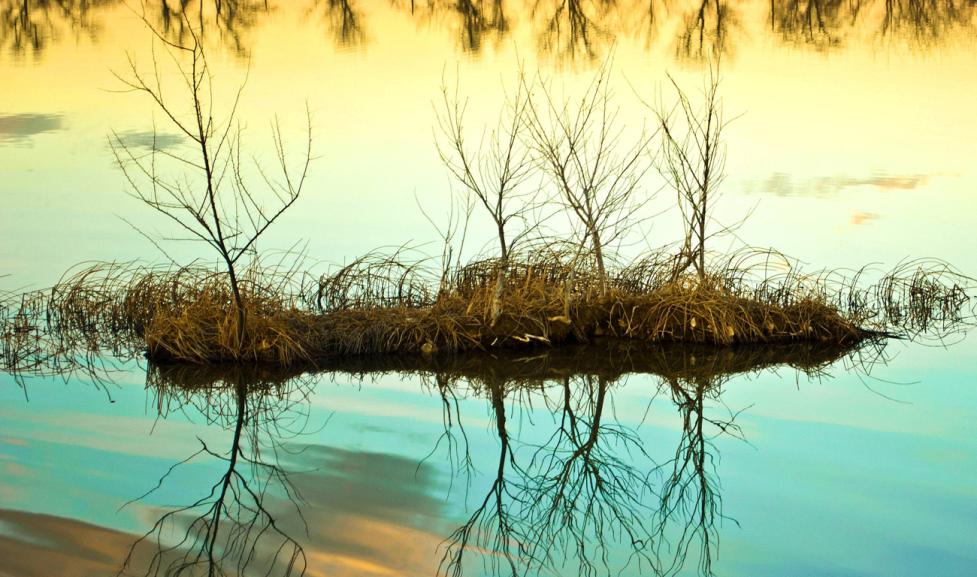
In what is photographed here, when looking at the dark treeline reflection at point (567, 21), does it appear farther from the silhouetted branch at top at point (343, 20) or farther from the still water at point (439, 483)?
the still water at point (439, 483)

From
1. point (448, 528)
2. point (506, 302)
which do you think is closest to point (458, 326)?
point (506, 302)

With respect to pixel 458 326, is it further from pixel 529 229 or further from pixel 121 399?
pixel 121 399

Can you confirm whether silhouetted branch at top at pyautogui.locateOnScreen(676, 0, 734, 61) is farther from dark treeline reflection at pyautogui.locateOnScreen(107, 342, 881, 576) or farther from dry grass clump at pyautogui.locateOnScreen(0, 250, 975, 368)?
dark treeline reflection at pyautogui.locateOnScreen(107, 342, 881, 576)

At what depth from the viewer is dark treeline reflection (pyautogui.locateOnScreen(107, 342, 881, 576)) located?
6113 mm

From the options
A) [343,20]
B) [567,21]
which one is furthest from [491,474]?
[343,20]

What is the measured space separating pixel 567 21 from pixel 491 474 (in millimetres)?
20895

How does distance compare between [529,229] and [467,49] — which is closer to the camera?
[529,229]

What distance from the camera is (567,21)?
26984mm

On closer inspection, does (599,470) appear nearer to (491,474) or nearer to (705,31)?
(491,474)

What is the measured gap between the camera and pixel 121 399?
873 centimetres

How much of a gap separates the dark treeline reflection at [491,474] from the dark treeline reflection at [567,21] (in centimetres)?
1527

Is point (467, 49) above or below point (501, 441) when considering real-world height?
above

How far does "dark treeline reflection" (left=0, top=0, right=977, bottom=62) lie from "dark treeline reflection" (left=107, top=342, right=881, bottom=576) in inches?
601

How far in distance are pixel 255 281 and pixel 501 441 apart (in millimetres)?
3051
